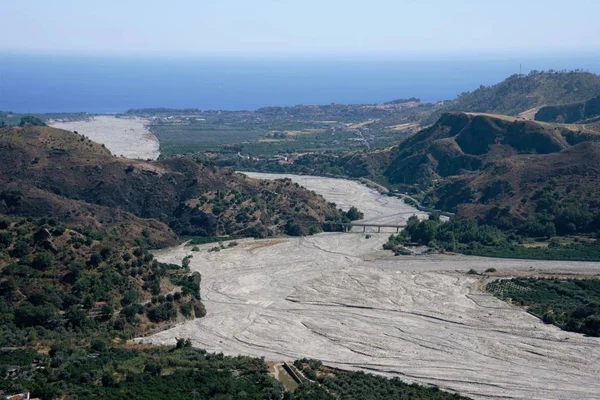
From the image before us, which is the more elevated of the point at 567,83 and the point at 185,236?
the point at 567,83

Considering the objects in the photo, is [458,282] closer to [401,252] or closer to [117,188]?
[401,252]

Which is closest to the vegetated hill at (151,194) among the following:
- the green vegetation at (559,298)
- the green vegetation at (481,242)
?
the green vegetation at (481,242)

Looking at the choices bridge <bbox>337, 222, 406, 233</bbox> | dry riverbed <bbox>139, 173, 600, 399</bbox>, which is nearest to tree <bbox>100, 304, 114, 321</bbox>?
dry riverbed <bbox>139, 173, 600, 399</bbox>

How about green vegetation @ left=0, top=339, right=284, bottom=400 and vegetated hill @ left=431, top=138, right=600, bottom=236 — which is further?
vegetated hill @ left=431, top=138, right=600, bottom=236

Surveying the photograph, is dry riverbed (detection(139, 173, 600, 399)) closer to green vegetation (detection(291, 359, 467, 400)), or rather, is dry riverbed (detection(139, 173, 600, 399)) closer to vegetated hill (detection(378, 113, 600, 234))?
green vegetation (detection(291, 359, 467, 400))

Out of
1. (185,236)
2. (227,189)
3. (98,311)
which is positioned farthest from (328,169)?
(98,311)

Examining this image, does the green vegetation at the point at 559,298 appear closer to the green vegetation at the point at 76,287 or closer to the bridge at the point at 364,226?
the bridge at the point at 364,226
